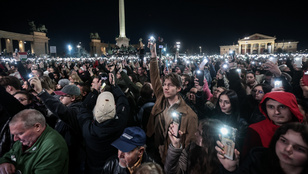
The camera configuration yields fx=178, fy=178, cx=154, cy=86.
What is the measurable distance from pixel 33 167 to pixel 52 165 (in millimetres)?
230

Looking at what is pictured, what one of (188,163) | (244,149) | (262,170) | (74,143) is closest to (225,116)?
(244,149)

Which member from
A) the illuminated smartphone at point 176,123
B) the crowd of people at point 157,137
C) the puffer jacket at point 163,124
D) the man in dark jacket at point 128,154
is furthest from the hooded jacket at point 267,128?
the man in dark jacket at point 128,154

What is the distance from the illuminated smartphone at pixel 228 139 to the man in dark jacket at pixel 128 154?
3.46 feet

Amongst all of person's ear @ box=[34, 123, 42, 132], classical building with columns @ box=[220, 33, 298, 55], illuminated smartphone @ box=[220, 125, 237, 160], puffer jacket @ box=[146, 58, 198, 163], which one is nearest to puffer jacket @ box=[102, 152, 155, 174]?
puffer jacket @ box=[146, 58, 198, 163]

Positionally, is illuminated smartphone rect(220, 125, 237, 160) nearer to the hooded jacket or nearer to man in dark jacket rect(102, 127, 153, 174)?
the hooded jacket

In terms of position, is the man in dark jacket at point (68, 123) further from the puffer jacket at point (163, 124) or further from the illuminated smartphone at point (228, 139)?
the illuminated smartphone at point (228, 139)

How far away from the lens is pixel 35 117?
7.73ft

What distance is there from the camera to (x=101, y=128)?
254cm

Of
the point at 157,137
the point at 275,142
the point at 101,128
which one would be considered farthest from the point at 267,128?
the point at 101,128

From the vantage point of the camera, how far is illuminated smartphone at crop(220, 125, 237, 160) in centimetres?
155

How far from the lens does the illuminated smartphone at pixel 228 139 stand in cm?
155

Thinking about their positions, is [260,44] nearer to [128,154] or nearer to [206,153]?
[206,153]

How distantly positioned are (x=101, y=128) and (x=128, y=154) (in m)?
0.60

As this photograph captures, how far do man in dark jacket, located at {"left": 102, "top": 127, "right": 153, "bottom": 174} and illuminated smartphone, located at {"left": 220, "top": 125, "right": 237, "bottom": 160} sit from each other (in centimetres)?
106
